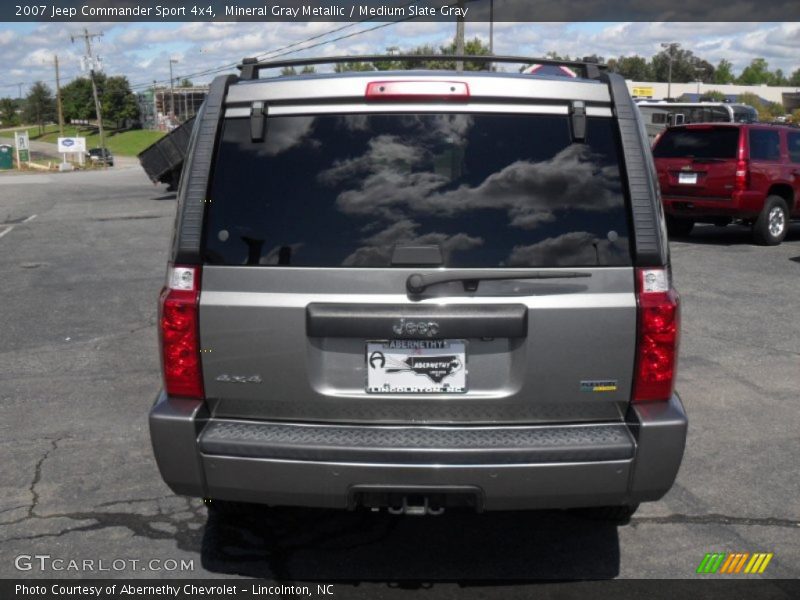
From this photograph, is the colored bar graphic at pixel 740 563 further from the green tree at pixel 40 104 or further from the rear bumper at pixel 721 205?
the green tree at pixel 40 104

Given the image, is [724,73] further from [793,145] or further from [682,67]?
[793,145]

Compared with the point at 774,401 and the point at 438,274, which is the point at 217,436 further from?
the point at 774,401

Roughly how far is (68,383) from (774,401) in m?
5.29

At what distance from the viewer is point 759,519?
15.2ft

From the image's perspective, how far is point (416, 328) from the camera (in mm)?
3428

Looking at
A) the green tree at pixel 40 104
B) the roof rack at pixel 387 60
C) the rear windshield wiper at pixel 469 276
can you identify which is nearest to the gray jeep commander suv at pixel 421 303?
the rear windshield wiper at pixel 469 276

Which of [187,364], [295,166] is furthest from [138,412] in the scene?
[295,166]

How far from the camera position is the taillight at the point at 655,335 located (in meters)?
3.47

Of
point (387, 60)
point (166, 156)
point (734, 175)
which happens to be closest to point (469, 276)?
point (387, 60)

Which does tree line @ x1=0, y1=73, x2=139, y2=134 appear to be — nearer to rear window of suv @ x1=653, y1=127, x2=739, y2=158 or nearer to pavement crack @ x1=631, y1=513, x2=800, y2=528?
rear window of suv @ x1=653, y1=127, x2=739, y2=158

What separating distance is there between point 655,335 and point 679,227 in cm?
1338

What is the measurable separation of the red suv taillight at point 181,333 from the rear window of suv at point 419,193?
131mm

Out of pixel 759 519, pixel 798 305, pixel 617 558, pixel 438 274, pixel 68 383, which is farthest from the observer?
pixel 798 305

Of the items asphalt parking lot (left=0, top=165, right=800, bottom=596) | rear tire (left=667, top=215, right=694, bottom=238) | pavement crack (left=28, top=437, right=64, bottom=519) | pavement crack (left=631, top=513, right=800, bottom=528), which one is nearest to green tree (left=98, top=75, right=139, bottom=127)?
rear tire (left=667, top=215, right=694, bottom=238)
